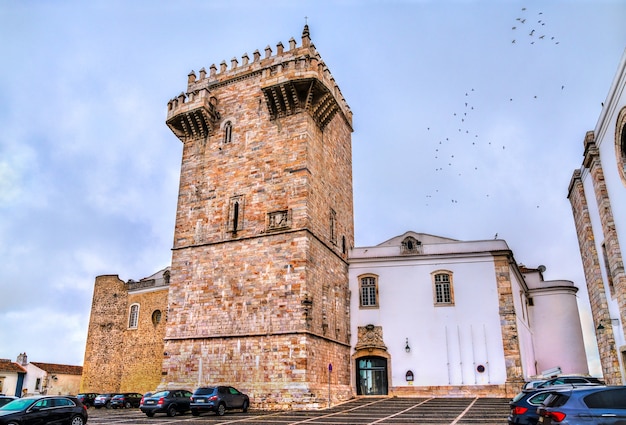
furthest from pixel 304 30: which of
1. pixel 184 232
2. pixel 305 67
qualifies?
pixel 184 232

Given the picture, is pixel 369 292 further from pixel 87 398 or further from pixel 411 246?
pixel 87 398

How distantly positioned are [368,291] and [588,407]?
17222 millimetres

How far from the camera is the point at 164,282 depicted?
31.2 meters

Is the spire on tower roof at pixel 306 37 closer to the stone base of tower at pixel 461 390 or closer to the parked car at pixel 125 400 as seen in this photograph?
the stone base of tower at pixel 461 390

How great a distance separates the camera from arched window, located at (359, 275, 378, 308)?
987 inches

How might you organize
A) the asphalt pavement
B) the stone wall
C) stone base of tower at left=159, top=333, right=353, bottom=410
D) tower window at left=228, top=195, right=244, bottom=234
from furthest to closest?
the stone wall → tower window at left=228, top=195, right=244, bottom=234 → stone base of tower at left=159, top=333, right=353, bottom=410 → the asphalt pavement

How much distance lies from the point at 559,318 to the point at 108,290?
29253mm

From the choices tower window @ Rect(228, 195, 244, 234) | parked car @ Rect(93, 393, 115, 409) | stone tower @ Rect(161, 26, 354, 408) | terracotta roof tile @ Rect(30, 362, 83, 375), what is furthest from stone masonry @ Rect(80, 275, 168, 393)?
terracotta roof tile @ Rect(30, 362, 83, 375)

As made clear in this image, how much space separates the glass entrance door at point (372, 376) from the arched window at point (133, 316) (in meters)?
15.3

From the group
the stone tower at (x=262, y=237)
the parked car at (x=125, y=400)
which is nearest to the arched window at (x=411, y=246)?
the stone tower at (x=262, y=237)

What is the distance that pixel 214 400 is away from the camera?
17.3m

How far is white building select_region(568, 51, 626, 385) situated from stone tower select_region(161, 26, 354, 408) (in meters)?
10.4

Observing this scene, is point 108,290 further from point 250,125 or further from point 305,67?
point 305,67

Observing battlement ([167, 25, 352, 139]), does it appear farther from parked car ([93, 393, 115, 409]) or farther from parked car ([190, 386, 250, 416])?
parked car ([93, 393, 115, 409])
